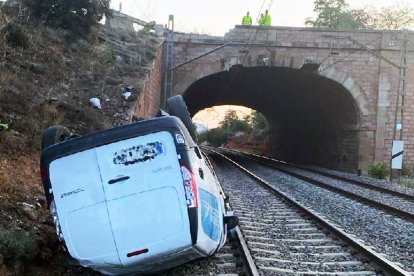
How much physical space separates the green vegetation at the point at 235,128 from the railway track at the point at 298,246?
1573 inches

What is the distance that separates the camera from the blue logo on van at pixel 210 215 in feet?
16.7

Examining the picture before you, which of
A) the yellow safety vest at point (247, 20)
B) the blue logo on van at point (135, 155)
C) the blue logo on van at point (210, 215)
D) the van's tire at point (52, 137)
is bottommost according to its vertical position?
the blue logo on van at point (210, 215)

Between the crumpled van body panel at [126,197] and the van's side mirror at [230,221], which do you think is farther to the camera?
the van's side mirror at [230,221]

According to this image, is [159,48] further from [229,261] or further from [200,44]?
[229,261]

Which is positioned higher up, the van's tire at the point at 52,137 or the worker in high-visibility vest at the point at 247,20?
the worker in high-visibility vest at the point at 247,20

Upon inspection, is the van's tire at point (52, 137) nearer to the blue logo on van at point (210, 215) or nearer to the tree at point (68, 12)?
the blue logo on van at point (210, 215)

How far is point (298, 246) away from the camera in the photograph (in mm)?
7113

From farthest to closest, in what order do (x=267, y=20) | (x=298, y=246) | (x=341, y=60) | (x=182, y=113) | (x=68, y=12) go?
(x=267, y=20) < (x=341, y=60) < (x=68, y=12) < (x=298, y=246) < (x=182, y=113)

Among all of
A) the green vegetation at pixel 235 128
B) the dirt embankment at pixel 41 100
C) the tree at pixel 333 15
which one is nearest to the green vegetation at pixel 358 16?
the tree at pixel 333 15

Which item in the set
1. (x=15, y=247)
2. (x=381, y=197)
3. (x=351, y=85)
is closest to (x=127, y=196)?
(x=15, y=247)

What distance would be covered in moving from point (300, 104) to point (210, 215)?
26.1 m

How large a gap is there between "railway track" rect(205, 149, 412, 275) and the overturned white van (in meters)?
1.14

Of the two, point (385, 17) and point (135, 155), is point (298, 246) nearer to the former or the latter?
point (135, 155)

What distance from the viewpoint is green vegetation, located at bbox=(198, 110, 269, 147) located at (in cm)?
5119
